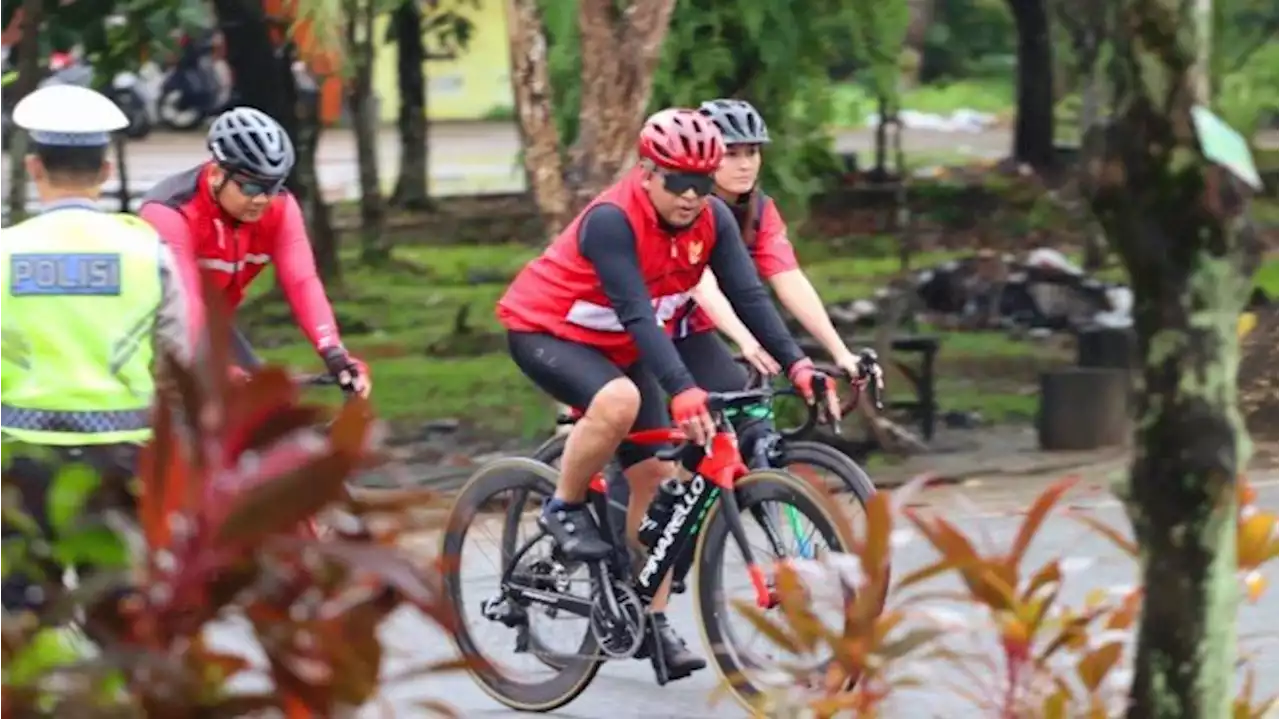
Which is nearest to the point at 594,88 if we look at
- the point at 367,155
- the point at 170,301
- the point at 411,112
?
the point at 170,301

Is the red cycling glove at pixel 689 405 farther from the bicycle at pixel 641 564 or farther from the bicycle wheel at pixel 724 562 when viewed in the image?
the bicycle wheel at pixel 724 562

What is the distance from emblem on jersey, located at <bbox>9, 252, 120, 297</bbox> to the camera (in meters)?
5.46

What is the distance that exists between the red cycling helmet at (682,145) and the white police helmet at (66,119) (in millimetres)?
1714

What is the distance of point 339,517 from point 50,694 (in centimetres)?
47

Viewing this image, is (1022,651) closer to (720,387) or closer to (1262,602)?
(720,387)

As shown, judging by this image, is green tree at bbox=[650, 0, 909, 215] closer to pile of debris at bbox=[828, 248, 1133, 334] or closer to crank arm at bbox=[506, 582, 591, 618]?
pile of debris at bbox=[828, 248, 1133, 334]

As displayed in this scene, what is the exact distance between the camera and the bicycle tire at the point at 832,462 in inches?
264

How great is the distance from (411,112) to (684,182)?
1740 cm

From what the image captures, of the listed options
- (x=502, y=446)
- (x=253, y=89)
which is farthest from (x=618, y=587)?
(x=253, y=89)

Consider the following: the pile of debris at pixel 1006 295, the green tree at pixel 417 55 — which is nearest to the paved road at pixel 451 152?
the green tree at pixel 417 55

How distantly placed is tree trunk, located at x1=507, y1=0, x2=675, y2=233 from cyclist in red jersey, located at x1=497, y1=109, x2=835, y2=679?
3563 millimetres

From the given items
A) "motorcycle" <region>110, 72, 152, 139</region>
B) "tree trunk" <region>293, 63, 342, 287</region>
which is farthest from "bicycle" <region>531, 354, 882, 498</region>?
"motorcycle" <region>110, 72, 152, 139</region>

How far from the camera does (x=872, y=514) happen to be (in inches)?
181

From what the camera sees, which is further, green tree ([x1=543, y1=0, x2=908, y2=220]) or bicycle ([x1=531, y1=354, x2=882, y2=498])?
green tree ([x1=543, y1=0, x2=908, y2=220])
